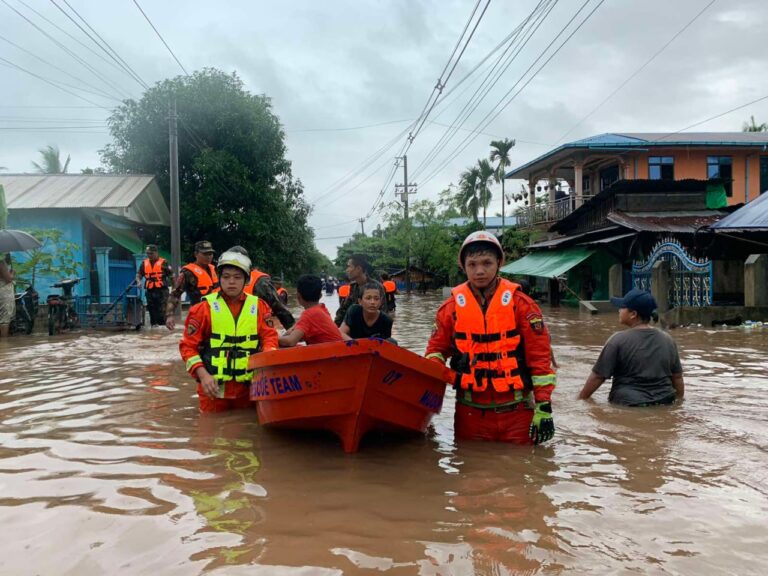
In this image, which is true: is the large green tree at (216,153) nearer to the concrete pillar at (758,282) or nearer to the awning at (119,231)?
the awning at (119,231)

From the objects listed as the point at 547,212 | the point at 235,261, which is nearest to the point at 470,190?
the point at 547,212

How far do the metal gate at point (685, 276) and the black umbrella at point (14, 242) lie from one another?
48.7 feet

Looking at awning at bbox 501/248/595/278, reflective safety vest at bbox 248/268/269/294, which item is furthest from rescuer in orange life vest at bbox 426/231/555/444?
awning at bbox 501/248/595/278

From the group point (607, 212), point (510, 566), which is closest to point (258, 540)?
point (510, 566)

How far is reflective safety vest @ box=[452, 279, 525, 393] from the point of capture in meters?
4.44

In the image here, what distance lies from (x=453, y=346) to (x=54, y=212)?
633 inches

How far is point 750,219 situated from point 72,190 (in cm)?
1911

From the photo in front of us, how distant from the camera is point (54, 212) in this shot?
17422 mm

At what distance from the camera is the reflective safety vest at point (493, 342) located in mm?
4438

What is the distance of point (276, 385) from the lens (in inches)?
179

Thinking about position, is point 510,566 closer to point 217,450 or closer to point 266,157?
point 217,450

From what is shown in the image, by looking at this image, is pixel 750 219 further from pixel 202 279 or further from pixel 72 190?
pixel 72 190

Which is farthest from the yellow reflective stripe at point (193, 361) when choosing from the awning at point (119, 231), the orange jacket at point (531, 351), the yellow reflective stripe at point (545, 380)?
the awning at point (119, 231)

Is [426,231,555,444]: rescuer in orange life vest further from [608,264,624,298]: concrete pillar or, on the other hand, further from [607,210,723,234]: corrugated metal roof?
[608,264,624,298]: concrete pillar
